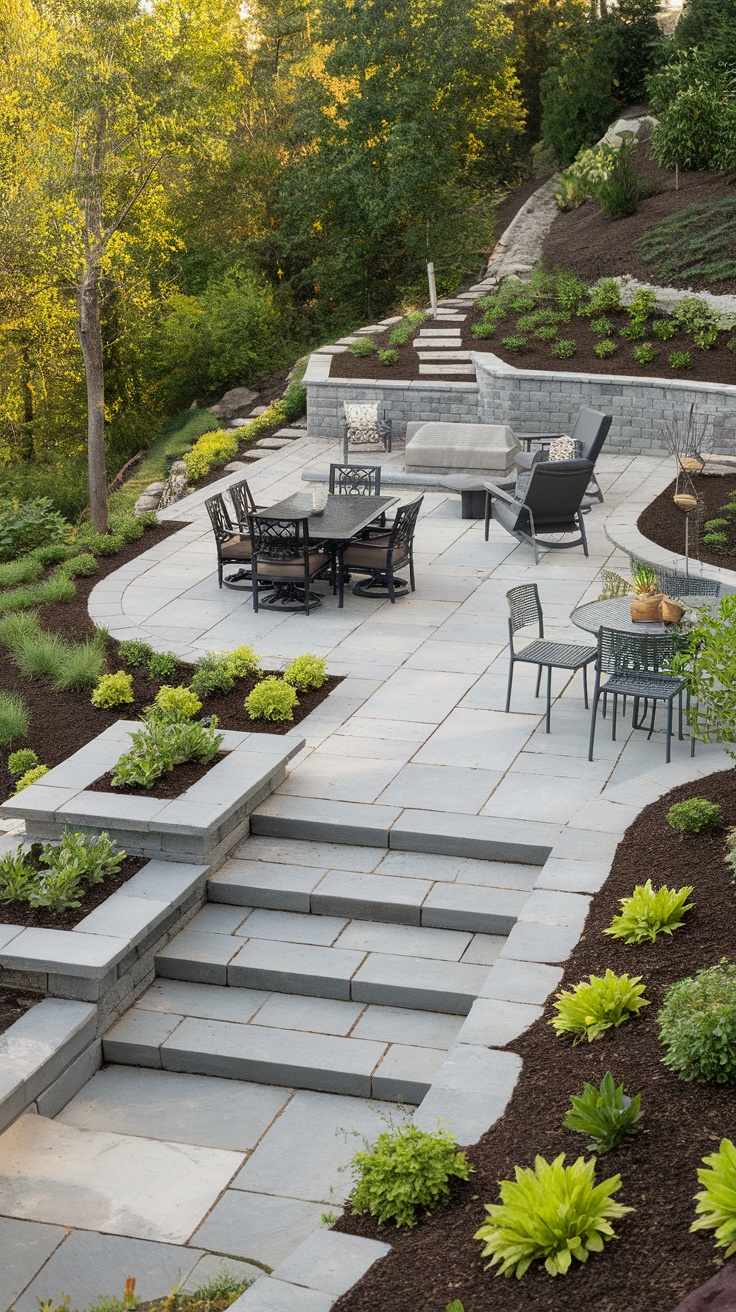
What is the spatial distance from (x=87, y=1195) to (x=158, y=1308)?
0.89 metres

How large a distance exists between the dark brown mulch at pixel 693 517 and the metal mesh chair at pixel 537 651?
247 cm

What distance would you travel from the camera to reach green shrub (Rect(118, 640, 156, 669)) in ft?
31.1

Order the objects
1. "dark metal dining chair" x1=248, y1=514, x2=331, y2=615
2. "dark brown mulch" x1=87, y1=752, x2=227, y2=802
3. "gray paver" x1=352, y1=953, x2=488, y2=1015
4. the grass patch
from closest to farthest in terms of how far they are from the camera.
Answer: "gray paver" x1=352, y1=953, x2=488, y2=1015 < "dark brown mulch" x1=87, y1=752, x2=227, y2=802 < "dark metal dining chair" x1=248, y1=514, x2=331, y2=615 < the grass patch

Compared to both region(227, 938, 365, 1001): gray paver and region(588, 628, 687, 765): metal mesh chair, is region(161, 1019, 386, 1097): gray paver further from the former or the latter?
region(588, 628, 687, 765): metal mesh chair

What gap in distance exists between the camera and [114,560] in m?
12.3

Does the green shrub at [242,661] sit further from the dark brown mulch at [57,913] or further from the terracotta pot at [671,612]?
the terracotta pot at [671,612]

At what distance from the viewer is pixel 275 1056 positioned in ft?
18.7

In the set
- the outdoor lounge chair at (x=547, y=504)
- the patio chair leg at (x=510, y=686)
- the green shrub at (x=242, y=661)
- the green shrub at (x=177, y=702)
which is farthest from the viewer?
the outdoor lounge chair at (x=547, y=504)

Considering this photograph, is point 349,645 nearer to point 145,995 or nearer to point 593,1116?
point 145,995

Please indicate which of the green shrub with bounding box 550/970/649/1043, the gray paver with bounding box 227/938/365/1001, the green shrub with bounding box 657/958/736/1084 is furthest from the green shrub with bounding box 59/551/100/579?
the green shrub with bounding box 657/958/736/1084

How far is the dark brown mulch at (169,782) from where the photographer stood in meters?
7.12

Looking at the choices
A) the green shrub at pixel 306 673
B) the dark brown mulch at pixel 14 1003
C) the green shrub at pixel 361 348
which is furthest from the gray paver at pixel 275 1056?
the green shrub at pixel 361 348

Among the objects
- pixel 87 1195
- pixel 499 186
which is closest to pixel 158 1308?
pixel 87 1195

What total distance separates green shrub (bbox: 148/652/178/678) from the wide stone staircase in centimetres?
Result: 240
